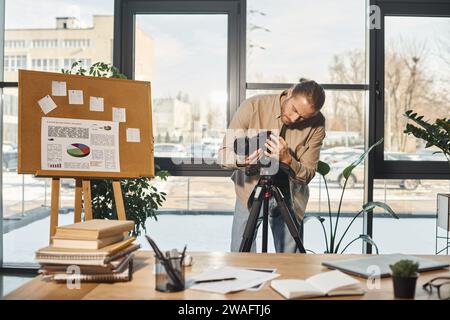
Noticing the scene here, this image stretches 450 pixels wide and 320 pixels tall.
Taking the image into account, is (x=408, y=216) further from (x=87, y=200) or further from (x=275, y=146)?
(x=87, y=200)

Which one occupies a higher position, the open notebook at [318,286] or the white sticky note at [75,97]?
the white sticky note at [75,97]

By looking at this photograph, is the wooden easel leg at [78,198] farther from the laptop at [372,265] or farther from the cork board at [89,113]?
the laptop at [372,265]

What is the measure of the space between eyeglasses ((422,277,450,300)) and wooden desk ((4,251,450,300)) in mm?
19

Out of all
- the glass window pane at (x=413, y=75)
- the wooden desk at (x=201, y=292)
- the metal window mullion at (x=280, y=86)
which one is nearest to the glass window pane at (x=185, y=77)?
the metal window mullion at (x=280, y=86)

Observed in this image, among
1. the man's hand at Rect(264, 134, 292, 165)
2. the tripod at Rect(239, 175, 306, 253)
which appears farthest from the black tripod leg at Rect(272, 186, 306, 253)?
the man's hand at Rect(264, 134, 292, 165)

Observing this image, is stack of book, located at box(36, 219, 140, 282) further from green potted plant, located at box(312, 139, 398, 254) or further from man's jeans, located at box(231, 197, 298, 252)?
green potted plant, located at box(312, 139, 398, 254)

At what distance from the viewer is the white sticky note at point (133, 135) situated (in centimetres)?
287

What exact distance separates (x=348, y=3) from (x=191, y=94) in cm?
144

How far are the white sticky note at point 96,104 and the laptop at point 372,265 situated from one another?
67.8 inches

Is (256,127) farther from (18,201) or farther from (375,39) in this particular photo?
(18,201)

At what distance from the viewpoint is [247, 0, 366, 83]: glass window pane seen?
12.4ft

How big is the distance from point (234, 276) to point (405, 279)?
51cm

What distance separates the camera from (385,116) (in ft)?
12.3

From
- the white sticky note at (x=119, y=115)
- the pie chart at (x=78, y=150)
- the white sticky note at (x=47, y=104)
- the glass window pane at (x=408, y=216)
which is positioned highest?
the white sticky note at (x=47, y=104)
